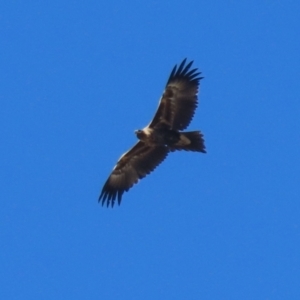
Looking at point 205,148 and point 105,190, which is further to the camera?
point 105,190

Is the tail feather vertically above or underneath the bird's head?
underneath

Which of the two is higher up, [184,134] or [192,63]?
[192,63]

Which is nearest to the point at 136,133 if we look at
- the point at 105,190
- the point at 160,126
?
the point at 160,126

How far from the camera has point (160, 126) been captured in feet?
85.1

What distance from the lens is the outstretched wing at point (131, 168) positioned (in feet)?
88.3

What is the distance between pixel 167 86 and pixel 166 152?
1687 millimetres

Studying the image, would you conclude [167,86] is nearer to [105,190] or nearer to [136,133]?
[136,133]

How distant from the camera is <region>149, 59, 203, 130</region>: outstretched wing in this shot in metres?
25.9

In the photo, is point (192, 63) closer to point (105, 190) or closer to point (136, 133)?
point (136, 133)

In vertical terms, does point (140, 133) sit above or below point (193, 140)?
above

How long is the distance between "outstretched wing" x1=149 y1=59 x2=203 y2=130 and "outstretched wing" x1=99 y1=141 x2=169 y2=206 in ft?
3.46

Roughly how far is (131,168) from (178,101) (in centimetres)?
228

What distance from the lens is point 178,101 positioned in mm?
25984

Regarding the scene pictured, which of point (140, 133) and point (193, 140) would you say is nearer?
point (193, 140)
